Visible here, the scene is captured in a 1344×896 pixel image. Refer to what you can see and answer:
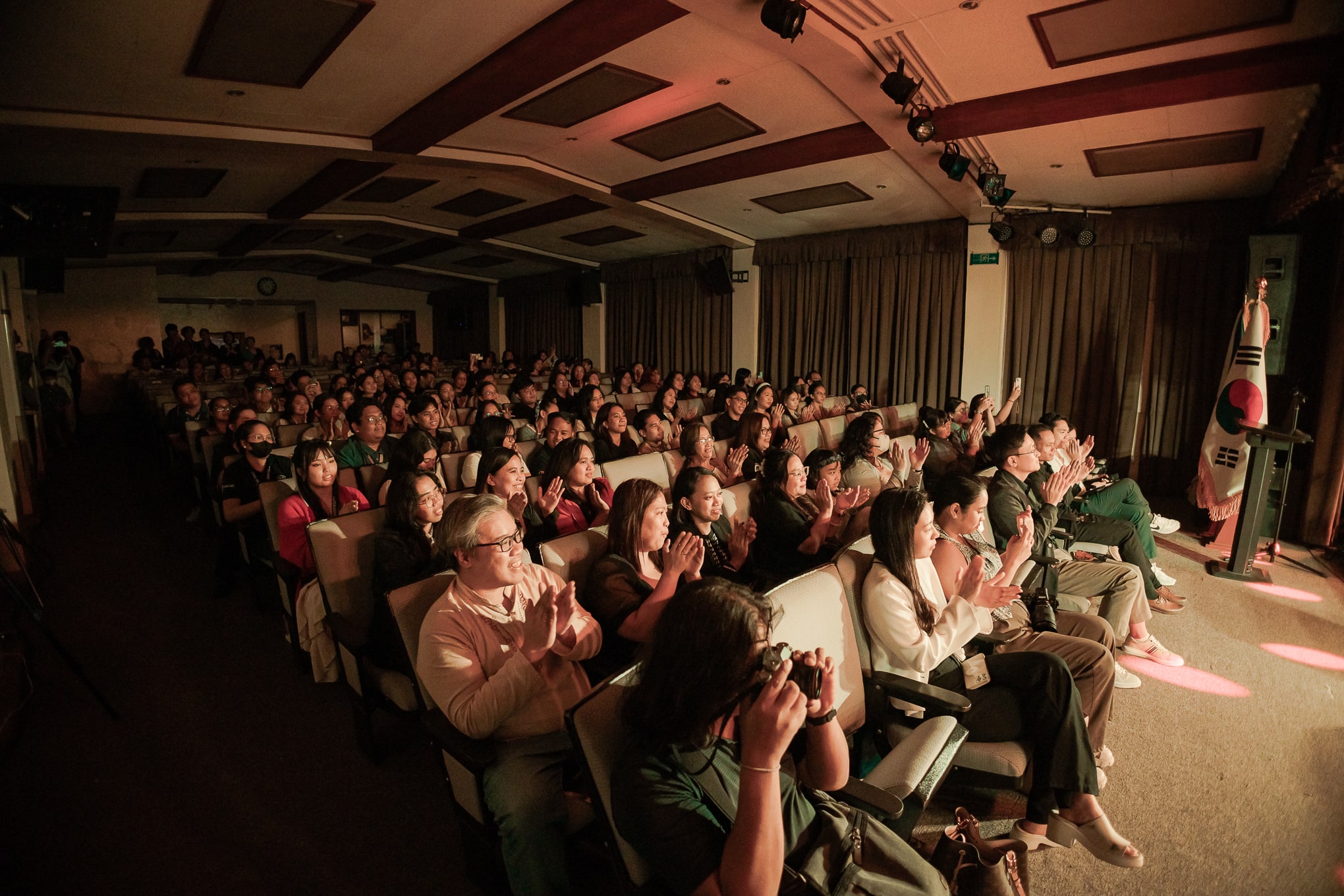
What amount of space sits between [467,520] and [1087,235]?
6.93m

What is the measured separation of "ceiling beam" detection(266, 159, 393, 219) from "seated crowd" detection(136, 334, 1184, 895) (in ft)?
9.15

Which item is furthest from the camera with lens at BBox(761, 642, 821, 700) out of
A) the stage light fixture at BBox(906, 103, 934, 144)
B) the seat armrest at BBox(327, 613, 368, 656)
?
the stage light fixture at BBox(906, 103, 934, 144)

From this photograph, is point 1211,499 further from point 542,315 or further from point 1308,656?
point 542,315

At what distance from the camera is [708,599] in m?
1.26

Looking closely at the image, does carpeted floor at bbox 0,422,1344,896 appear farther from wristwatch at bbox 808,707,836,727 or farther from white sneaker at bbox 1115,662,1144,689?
wristwatch at bbox 808,707,836,727

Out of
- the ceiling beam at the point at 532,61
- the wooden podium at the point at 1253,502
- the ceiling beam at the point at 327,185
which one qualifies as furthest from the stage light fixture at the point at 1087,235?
the ceiling beam at the point at 327,185

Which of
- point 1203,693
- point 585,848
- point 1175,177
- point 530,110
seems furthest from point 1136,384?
point 585,848

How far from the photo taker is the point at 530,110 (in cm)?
488

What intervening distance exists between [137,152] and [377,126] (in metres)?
2.14

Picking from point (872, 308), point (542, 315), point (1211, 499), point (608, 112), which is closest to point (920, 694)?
point (608, 112)

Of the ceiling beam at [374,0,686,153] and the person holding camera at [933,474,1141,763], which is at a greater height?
the ceiling beam at [374,0,686,153]

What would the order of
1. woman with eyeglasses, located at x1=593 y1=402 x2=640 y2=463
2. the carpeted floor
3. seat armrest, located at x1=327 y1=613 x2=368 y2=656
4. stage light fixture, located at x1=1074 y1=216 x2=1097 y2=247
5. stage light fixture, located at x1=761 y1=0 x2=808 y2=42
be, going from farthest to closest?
stage light fixture, located at x1=1074 y1=216 x2=1097 y2=247 → woman with eyeglasses, located at x1=593 y1=402 x2=640 y2=463 → stage light fixture, located at x1=761 y1=0 x2=808 y2=42 → seat armrest, located at x1=327 y1=613 x2=368 y2=656 → the carpeted floor

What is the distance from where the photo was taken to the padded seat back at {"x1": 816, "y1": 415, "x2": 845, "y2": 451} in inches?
215

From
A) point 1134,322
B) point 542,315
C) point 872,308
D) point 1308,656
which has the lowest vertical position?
point 1308,656
